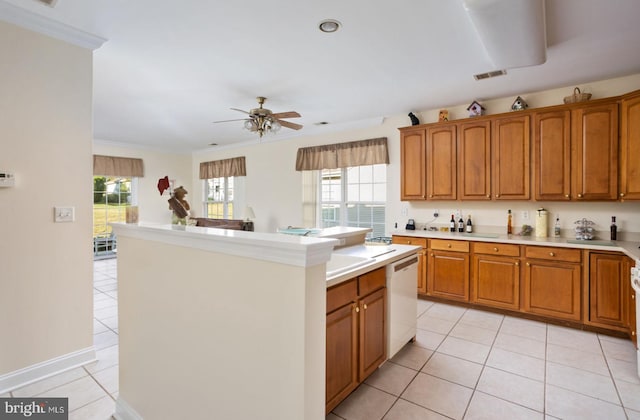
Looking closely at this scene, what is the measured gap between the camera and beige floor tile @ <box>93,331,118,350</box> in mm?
2798

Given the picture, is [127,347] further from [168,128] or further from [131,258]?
[168,128]

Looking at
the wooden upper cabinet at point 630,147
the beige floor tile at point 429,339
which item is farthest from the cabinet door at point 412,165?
the wooden upper cabinet at point 630,147

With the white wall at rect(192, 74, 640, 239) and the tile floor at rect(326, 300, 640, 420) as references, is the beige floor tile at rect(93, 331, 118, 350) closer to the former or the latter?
the tile floor at rect(326, 300, 640, 420)

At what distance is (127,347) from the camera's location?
1924mm

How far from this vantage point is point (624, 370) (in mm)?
→ 2350

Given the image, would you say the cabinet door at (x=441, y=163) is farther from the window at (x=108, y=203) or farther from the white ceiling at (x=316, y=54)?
the window at (x=108, y=203)

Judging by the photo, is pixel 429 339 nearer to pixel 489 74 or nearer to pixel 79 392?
pixel 489 74

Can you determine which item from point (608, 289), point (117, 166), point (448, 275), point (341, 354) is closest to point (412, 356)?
point (341, 354)

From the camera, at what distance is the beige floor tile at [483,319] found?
3.26 m

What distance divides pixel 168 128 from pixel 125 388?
4.55 metres

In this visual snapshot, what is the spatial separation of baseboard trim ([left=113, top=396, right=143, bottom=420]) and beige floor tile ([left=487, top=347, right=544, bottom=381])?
8.30 feet

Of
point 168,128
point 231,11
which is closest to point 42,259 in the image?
point 231,11

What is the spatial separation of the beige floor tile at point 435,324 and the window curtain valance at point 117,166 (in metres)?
6.51

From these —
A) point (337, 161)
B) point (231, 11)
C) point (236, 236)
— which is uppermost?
point (231, 11)
